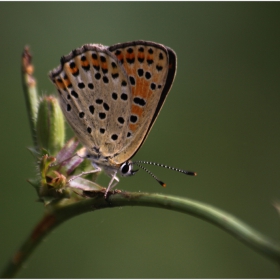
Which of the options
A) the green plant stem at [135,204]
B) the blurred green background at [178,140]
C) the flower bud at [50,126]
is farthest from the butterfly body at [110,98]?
the blurred green background at [178,140]

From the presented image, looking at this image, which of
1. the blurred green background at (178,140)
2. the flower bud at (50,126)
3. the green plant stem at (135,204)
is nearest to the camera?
the green plant stem at (135,204)

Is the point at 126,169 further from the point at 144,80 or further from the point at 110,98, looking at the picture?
the point at 144,80

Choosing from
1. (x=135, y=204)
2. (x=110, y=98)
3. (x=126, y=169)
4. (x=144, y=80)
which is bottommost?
(x=126, y=169)

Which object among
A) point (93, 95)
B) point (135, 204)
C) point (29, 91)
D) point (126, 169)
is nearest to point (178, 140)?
point (126, 169)

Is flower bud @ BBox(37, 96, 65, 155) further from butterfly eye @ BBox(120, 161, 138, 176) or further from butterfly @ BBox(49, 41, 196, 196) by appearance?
butterfly eye @ BBox(120, 161, 138, 176)

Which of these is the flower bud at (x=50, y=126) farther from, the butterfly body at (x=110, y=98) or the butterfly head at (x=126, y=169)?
the butterfly head at (x=126, y=169)

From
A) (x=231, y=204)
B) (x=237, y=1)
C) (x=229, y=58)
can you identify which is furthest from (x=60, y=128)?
(x=237, y=1)
